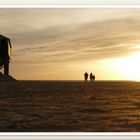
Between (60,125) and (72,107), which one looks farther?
(72,107)

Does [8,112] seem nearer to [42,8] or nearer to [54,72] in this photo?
[54,72]

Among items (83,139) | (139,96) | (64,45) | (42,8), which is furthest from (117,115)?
(139,96)

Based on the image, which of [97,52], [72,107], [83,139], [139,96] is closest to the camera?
[83,139]

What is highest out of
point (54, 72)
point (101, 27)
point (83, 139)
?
point (101, 27)

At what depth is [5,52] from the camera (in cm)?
615

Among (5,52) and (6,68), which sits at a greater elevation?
(5,52)

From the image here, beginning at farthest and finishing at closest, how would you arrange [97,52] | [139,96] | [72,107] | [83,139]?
1. [139,96]
2. [72,107]
3. [97,52]
4. [83,139]

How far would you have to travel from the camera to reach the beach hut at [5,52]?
6.04m

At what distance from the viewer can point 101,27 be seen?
6.04 m

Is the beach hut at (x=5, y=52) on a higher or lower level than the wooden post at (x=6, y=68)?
higher

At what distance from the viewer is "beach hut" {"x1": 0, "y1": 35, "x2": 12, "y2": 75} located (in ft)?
19.8

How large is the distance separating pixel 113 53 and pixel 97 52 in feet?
0.63

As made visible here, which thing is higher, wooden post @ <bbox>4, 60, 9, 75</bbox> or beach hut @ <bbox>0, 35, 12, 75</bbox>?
beach hut @ <bbox>0, 35, 12, 75</bbox>

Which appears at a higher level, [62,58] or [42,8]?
[42,8]
